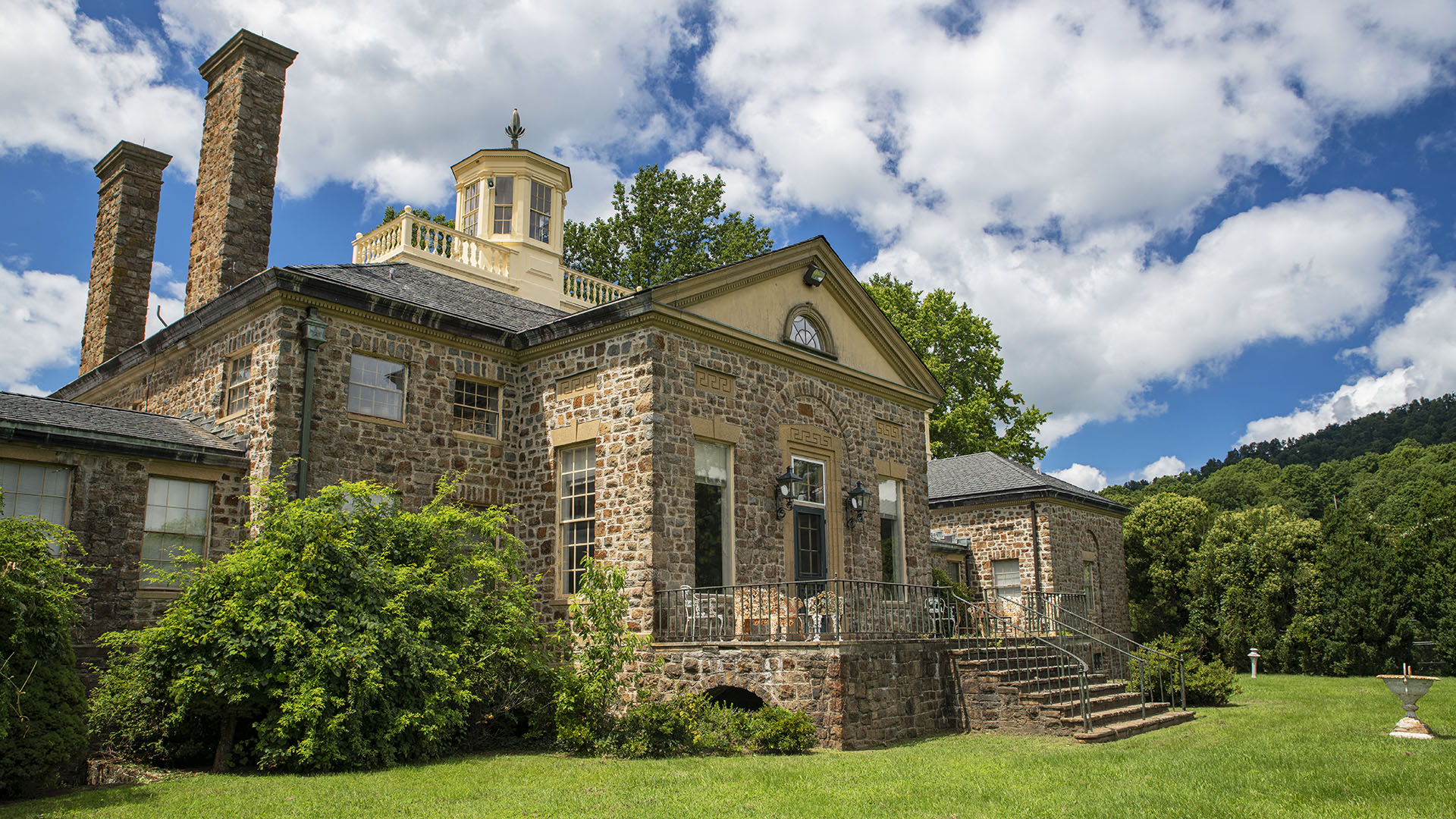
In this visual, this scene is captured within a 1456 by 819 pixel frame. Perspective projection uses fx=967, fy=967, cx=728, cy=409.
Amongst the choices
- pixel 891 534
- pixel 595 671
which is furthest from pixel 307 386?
pixel 891 534

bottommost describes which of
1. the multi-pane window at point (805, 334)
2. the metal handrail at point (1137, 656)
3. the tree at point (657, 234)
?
the metal handrail at point (1137, 656)

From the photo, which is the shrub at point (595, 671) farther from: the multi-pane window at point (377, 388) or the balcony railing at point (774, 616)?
the multi-pane window at point (377, 388)

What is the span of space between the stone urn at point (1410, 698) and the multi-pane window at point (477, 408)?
1292 centimetres

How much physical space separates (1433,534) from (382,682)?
27.2m

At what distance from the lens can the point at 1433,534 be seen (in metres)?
25.6

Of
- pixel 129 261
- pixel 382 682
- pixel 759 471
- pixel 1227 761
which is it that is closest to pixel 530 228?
pixel 129 261

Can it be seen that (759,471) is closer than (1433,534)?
Yes

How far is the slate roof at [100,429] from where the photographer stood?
39.4ft

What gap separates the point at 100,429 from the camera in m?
12.6

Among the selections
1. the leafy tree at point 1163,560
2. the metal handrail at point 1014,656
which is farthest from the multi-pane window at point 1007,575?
the metal handrail at point 1014,656

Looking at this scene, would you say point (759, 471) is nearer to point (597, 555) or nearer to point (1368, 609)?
point (597, 555)

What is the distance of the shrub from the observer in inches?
447

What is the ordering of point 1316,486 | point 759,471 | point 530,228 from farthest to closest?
point 1316,486
point 530,228
point 759,471

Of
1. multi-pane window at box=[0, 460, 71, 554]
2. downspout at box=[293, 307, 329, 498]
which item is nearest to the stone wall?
downspout at box=[293, 307, 329, 498]
